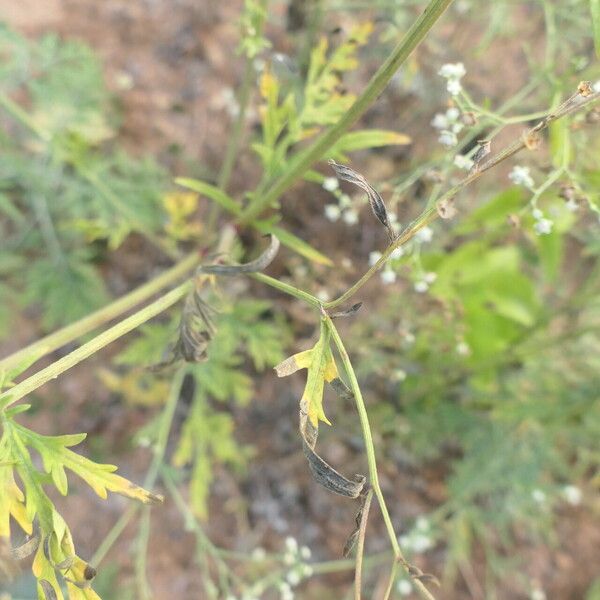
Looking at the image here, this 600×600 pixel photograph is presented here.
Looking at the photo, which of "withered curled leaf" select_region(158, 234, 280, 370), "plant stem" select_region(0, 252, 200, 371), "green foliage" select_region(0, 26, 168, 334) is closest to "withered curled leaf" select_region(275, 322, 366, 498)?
"withered curled leaf" select_region(158, 234, 280, 370)

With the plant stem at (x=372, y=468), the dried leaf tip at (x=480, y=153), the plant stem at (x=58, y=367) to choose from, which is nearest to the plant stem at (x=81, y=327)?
the plant stem at (x=58, y=367)

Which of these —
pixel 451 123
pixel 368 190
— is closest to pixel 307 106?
pixel 451 123

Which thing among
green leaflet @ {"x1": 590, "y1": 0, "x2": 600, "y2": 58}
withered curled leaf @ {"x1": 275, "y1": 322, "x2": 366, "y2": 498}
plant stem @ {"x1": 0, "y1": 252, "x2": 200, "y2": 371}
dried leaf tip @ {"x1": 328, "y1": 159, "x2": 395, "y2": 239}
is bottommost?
plant stem @ {"x1": 0, "y1": 252, "x2": 200, "y2": 371}

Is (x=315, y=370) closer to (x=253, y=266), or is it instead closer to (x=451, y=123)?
(x=253, y=266)

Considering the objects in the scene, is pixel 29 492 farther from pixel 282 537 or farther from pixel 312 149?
pixel 282 537

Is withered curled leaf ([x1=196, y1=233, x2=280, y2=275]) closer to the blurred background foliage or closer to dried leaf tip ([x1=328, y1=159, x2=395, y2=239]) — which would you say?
dried leaf tip ([x1=328, y1=159, x2=395, y2=239])

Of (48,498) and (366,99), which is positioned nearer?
(48,498)
